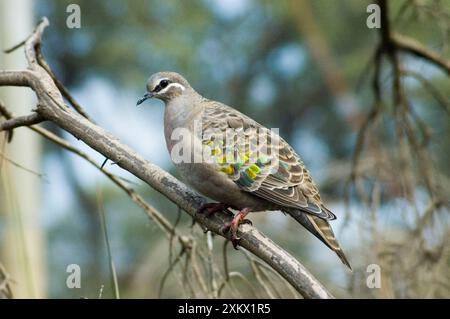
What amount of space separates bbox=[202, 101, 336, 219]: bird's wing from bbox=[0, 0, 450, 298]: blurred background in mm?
379

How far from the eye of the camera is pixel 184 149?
388 cm

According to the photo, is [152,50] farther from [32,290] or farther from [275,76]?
[32,290]

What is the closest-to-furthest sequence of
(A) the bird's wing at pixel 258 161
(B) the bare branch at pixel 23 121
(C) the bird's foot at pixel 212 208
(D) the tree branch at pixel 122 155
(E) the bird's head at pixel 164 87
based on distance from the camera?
(D) the tree branch at pixel 122 155 < (B) the bare branch at pixel 23 121 < (C) the bird's foot at pixel 212 208 < (A) the bird's wing at pixel 258 161 < (E) the bird's head at pixel 164 87

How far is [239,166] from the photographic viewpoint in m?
3.89

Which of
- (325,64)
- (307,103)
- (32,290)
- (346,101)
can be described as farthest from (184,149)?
(307,103)

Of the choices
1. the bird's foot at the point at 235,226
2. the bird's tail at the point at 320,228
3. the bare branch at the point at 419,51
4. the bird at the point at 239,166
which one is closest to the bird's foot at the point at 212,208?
the bird at the point at 239,166

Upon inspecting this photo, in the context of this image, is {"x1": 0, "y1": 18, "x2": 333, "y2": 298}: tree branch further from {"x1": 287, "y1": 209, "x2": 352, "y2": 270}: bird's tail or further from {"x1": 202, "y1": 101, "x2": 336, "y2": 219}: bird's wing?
{"x1": 287, "y1": 209, "x2": 352, "y2": 270}: bird's tail

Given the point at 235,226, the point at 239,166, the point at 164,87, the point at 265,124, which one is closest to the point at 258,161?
the point at 239,166

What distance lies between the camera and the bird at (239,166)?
3.79 meters

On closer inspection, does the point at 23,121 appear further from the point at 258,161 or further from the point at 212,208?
the point at 258,161

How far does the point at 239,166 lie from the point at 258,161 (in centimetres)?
15

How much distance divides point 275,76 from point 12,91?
7021mm

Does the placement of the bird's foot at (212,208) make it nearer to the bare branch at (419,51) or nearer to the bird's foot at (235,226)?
the bird's foot at (235,226)

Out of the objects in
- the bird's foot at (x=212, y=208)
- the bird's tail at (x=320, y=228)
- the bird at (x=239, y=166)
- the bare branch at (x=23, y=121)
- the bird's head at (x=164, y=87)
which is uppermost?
the bird's head at (x=164, y=87)
